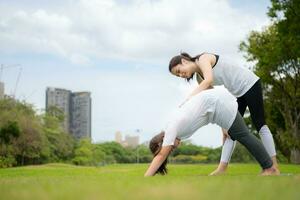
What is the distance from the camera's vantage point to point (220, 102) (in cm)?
625

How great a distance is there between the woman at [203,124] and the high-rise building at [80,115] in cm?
9343

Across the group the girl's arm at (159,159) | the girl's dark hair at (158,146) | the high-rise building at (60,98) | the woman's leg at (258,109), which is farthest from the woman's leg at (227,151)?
the high-rise building at (60,98)

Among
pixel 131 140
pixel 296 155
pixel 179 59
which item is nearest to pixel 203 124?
pixel 179 59

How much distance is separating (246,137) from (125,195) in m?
3.79

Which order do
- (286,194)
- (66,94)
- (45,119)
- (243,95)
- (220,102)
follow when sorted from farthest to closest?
(66,94)
(45,119)
(243,95)
(220,102)
(286,194)

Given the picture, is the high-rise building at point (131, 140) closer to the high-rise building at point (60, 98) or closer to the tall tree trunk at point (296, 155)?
the high-rise building at point (60, 98)

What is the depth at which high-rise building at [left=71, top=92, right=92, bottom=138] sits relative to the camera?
3917 inches

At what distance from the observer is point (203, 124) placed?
634 cm

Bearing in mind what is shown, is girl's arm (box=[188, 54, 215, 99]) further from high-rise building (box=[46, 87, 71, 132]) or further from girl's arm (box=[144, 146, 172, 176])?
high-rise building (box=[46, 87, 71, 132])

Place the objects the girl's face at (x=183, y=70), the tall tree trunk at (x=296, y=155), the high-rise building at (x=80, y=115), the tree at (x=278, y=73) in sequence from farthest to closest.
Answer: the high-rise building at (x=80, y=115), the tall tree trunk at (x=296, y=155), the tree at (x=278, y=73), the girl's face at (x=183, y=70)

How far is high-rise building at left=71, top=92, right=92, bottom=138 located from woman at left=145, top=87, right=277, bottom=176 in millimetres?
93427

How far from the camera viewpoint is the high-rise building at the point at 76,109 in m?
97.2

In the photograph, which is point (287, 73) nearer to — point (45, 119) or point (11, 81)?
point (11, 81)

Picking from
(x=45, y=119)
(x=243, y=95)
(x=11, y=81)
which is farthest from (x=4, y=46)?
(x=243, y=95)
